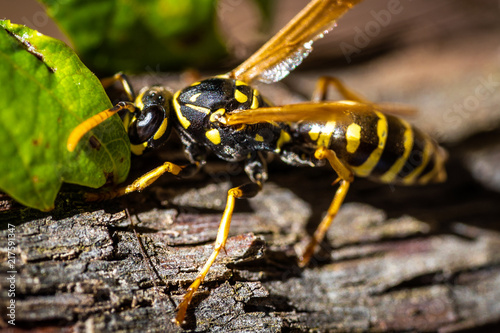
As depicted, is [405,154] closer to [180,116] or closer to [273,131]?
[273,131]

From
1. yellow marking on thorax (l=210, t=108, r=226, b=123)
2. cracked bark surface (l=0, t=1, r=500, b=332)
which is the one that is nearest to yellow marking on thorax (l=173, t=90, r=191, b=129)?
yellow marking on thorax (l=210, t=108, r=226, b=123)

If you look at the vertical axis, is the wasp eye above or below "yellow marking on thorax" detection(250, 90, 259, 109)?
below

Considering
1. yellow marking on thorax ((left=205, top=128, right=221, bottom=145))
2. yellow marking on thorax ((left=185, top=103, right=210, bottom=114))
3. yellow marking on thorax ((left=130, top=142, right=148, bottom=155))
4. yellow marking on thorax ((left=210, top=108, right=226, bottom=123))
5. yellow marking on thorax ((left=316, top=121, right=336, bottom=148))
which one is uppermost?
yellow marking on thorax ((left=185, top=103, right=210, bottom=114))

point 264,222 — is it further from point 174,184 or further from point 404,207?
point 404,207

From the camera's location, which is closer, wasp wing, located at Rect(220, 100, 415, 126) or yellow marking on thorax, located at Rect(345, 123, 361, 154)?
wasp wing, located at Rect(220, 100, 415, 126)

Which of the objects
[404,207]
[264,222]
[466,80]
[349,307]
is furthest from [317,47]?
[349,307]

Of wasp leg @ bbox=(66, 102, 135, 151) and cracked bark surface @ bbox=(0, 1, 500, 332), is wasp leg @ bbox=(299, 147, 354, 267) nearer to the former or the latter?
cracked bark surface @ bbox=(0, 1, 500, 332)
